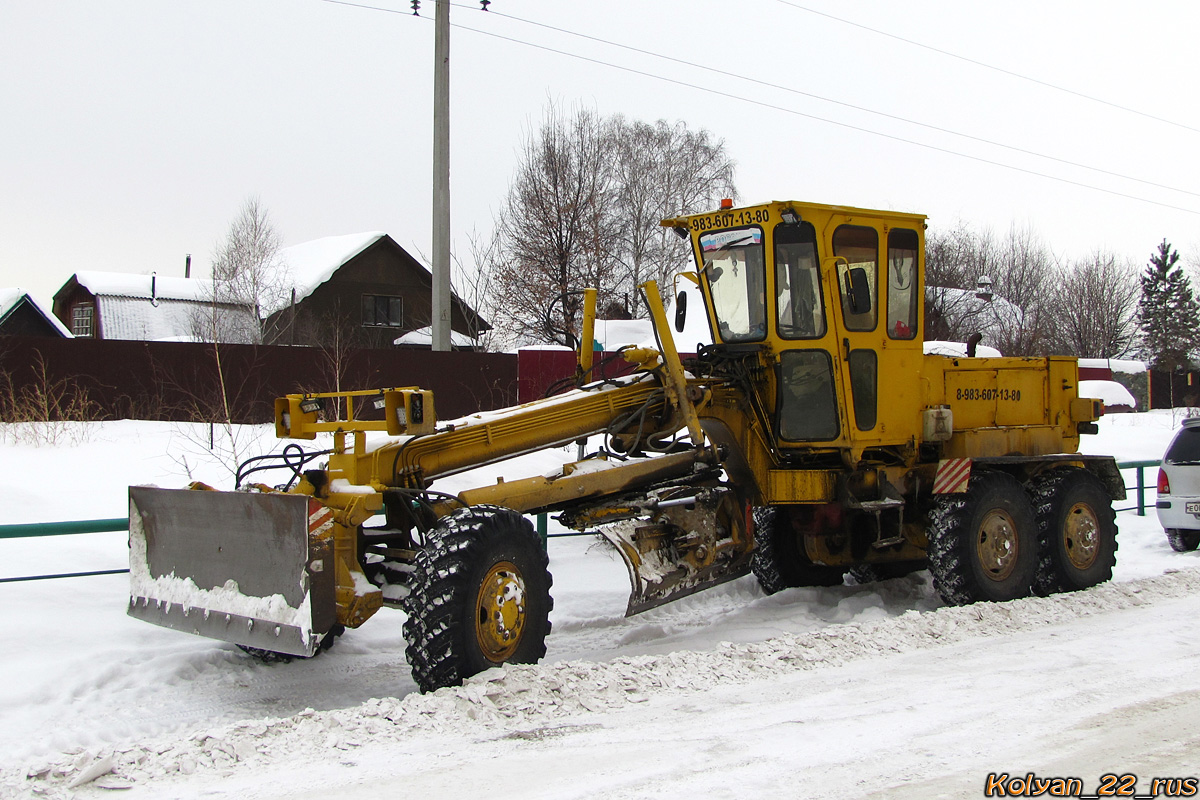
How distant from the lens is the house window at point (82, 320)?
145 feet

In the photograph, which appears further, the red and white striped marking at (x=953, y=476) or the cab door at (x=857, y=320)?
the red and white striped marking at (x=953, y=476)

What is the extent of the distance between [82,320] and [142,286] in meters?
3.29

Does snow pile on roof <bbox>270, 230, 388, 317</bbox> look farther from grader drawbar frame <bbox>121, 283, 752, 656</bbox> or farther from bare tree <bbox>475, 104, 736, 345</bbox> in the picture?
grader drawbar frame <bbox>121, 283, 752, 656</bbox>

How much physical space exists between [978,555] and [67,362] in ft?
53.2

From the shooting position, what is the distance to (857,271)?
743 cm

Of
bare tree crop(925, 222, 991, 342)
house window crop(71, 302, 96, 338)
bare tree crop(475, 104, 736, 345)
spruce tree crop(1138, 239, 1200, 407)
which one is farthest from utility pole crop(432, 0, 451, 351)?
spruce tree crop(1138, 239, 1200, 407)

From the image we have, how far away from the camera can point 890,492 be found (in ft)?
25.9

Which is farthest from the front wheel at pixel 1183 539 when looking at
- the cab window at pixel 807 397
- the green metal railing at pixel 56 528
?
the green metal railing at pixel 56 528

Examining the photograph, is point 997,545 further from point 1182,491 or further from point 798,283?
point 1182,491

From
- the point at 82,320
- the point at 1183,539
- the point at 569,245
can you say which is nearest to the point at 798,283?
the point at 1183,539

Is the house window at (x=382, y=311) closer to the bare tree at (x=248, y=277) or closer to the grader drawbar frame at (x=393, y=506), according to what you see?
the bare tree at (x=248, y=277)

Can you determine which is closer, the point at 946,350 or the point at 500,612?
the point at 500,612

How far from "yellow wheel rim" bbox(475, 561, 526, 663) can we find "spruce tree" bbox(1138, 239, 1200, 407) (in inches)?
1996

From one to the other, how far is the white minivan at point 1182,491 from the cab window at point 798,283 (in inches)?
220
